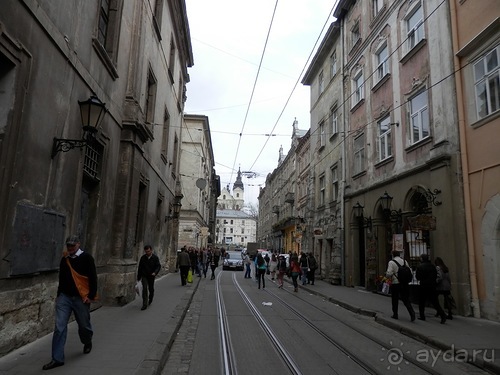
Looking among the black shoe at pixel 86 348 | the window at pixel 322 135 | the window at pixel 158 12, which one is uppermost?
the window at pixel 158 12

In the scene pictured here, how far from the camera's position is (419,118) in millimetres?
14156

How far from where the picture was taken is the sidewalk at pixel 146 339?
532cm

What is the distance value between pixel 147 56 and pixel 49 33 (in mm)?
7527

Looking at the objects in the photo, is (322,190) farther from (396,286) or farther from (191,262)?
(396,286)

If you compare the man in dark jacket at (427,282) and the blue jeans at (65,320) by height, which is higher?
the man in dark jacket at (427,282)

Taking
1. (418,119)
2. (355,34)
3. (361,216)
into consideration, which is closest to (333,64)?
(355,34)

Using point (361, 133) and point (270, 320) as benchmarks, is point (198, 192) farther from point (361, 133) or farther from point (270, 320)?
point (270, 320)

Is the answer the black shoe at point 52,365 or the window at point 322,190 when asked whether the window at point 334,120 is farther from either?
the black shoe at point 52,365

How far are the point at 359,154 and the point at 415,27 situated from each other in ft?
21.4

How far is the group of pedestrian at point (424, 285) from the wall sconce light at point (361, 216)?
6.76 m

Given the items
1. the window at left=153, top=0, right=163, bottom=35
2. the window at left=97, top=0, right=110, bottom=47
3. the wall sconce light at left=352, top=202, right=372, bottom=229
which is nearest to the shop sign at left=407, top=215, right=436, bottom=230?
the wall sconce light at left=352, top=202, right=372, bottom=229

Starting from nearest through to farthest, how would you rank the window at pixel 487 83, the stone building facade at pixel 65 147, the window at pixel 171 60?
1. the stone building facade at pixel 65 147
2. the window at pixel 487 83
3. the window at pixel 171 60

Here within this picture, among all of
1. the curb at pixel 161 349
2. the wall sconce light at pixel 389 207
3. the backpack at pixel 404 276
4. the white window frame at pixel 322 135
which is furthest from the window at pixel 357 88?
the curb at pixel 161 349

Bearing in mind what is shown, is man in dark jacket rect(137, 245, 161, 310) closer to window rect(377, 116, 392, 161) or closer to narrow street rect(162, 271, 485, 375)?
narrow street rect(162, 271, 485, 375)
